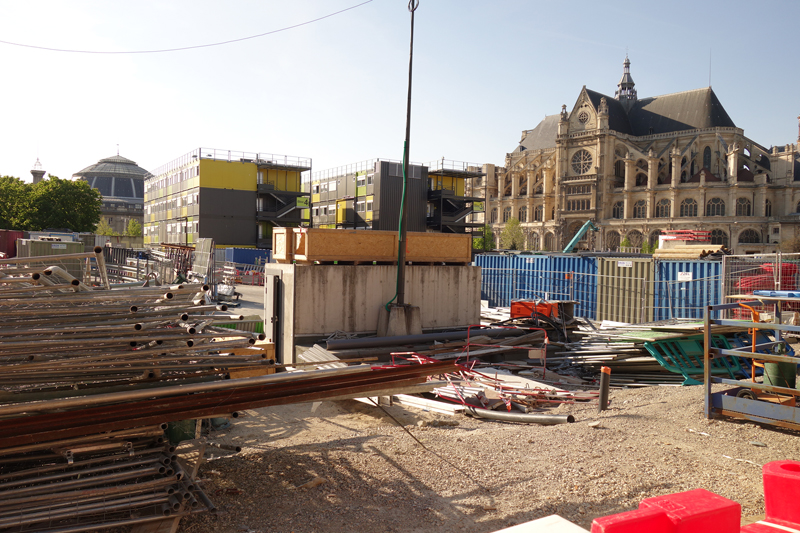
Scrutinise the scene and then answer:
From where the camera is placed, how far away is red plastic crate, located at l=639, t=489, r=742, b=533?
3.18 meters

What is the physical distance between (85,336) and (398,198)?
53.8 metres

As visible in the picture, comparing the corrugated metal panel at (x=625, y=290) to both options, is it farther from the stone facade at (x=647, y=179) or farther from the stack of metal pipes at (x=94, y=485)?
the stone facade at (x=647, y=179)

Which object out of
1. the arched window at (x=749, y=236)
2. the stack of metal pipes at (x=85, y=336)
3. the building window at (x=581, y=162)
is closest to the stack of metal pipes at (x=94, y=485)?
the stack of metal pipes at (x=85, y=336)

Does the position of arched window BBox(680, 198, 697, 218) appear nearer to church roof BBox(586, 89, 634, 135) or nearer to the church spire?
church roof BBox(586, 89, 634, 135)

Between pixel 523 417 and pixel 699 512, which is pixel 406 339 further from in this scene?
pixel 699 512

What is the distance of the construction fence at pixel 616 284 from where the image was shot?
A: 19103 millimetres

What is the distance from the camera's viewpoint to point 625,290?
2144cm

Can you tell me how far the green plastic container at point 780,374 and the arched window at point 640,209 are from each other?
73.4 metres

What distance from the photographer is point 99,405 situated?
15.8 feet

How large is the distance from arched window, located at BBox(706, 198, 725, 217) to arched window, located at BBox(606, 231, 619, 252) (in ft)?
40.1

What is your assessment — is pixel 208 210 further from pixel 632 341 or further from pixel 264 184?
pixel 632 341

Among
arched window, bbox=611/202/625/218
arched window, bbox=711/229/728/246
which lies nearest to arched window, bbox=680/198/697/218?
arched window, bbox=711/229/728/246

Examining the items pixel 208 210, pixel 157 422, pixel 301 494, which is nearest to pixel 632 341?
pixel 301 494

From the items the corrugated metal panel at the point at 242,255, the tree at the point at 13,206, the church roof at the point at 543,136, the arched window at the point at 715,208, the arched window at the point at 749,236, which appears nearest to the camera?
the corrugated metal panel at the point at 242,255
